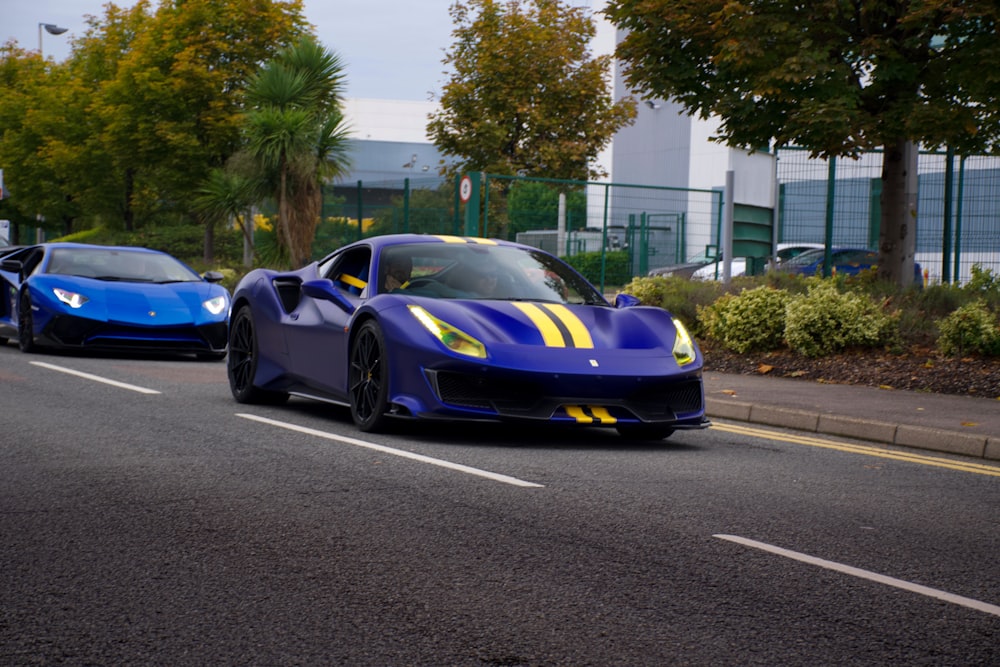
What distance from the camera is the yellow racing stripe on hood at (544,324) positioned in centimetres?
798

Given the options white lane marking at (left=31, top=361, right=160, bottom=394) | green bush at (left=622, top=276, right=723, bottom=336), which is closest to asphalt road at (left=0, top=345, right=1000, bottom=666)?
white lane marking at (left=31, top=361, right=160, bottom=394)

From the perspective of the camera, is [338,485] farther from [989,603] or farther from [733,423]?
[733,423]

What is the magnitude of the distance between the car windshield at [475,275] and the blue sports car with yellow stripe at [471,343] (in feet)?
0.03

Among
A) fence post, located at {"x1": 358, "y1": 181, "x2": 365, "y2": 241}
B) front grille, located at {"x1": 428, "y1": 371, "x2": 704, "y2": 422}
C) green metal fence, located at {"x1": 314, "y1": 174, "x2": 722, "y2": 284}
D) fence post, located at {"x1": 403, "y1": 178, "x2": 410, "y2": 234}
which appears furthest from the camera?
fence post, located at {"x1": 358, "y1": 181, "x2": 365, "y2": 241}

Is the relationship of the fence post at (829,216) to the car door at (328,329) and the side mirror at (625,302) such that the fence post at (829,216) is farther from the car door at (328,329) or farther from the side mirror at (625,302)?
the car door at (328,329)

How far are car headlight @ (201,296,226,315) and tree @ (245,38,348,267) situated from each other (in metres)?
11.9

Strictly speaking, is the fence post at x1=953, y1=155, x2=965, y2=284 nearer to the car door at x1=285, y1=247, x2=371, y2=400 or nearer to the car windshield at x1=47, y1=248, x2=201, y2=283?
the car windshield at x1=47, y1=248, x2=201, y2=283

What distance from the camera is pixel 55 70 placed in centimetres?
5000

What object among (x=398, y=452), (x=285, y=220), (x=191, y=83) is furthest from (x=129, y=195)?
(x=398, y=452)

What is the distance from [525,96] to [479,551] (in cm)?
2901

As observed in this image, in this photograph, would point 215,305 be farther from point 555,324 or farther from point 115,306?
point 555,324

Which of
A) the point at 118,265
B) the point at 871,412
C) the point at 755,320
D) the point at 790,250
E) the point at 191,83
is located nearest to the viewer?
the point at 871,412

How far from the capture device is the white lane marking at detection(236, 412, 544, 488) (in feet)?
21.9

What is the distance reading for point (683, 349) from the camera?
8391 millimetres
